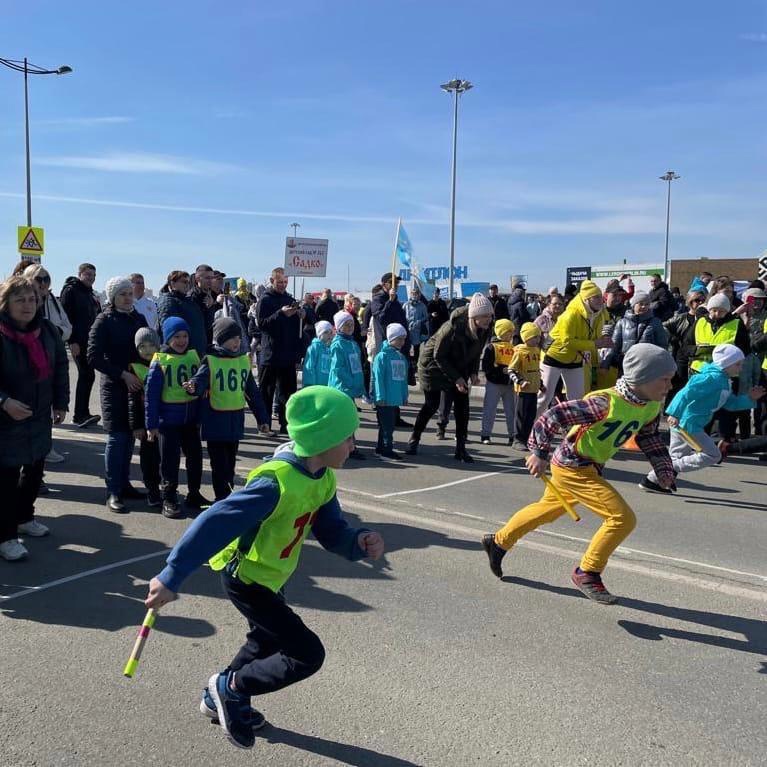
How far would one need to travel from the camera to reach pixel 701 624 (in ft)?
14.3

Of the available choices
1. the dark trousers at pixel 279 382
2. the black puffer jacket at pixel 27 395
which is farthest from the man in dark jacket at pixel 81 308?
the black puffer jacket at pixel 27 395

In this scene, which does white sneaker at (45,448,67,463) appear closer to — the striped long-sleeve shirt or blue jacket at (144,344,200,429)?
A: blue jacket at (144,344,200,429)

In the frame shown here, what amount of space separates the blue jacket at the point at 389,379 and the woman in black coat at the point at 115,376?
3.35 m

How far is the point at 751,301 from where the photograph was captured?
10.6m

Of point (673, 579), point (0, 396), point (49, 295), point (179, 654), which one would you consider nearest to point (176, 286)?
point (49, 295)

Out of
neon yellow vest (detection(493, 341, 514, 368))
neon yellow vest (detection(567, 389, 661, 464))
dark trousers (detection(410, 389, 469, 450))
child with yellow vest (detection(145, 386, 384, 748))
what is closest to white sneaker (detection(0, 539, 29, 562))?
child with yellow vest (detection(145, 386, 384, 748))

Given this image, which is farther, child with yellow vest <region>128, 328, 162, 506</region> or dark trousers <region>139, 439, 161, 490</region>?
dark trousers <region>139, 439, 161, 490</region>

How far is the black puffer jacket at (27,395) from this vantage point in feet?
16.8

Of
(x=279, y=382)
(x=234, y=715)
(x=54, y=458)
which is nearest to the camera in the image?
(x=234, y=715)

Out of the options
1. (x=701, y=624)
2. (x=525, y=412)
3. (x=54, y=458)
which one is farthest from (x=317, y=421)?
(x=525, y=412)

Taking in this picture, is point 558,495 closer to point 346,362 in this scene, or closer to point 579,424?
point 579,424

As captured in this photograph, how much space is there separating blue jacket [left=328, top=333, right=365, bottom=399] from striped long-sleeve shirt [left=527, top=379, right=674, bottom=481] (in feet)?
14.0

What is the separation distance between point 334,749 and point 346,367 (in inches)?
242

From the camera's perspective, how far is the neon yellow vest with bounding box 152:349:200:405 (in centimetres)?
626
